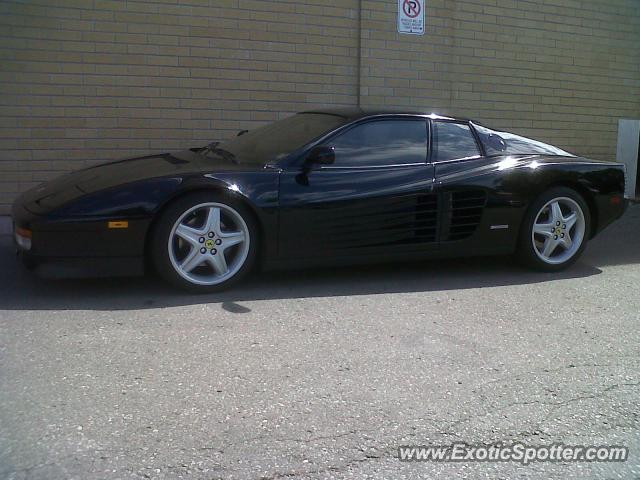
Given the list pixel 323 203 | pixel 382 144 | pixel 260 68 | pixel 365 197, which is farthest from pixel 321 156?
pixel 260 68

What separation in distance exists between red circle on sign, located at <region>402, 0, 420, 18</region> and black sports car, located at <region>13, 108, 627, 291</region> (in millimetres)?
3179

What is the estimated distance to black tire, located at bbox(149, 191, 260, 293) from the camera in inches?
180

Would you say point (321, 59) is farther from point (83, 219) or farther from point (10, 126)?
point (83, 219)

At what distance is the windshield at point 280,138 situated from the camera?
16.9 ft

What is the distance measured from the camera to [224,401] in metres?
3.21

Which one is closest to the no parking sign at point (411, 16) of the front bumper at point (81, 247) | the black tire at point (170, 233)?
the black tire at point (170, 233)

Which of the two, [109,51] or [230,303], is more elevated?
[109,51]

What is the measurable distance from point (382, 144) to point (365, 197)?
532mm

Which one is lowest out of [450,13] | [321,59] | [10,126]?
[10,126]

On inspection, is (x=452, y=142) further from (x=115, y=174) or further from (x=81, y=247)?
(x=81, y=247)

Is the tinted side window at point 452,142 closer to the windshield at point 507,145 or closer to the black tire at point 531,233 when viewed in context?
the windshield at point 507,145

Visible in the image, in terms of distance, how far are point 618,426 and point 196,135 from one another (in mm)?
5559

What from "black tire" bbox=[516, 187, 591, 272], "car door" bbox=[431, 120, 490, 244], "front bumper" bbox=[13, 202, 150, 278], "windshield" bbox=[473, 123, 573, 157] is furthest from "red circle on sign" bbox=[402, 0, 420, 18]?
"front bumper" bbox=[13, 202, 150, 278]

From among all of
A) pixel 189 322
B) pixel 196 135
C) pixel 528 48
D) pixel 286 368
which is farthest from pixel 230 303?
pixel 528 48
